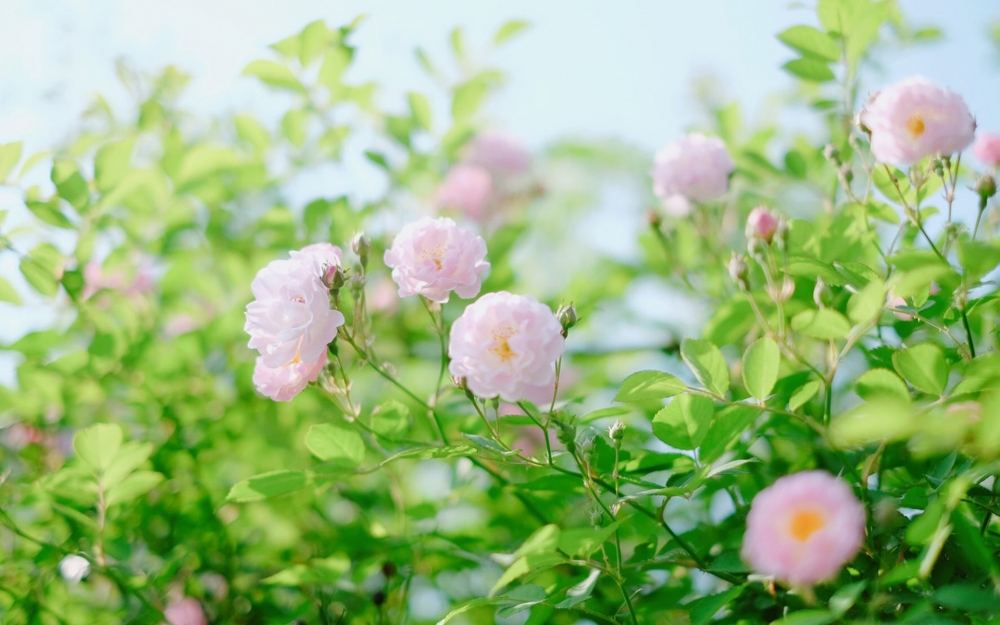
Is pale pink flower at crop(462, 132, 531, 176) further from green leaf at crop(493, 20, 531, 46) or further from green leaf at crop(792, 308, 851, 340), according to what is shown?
green leaf at crop(792, 308, 851, 340)

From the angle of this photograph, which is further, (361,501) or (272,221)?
(272,221)

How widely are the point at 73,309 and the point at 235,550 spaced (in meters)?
0.47

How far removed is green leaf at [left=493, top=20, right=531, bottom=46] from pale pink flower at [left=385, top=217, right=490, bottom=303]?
82 cm

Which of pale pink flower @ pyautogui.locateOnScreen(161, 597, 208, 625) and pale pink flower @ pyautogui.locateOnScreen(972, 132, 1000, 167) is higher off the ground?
pale pink flower @ pyautogui.locateOnScreen(972, 132, 1000, 167)

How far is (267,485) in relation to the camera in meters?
0.74

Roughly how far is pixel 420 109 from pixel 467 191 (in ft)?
1.47

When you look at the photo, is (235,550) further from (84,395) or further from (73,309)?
(73,309)

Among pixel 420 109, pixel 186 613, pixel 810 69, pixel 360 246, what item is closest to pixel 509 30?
pixel 420 109

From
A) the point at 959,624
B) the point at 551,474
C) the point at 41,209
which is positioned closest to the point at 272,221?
the point at 41,209

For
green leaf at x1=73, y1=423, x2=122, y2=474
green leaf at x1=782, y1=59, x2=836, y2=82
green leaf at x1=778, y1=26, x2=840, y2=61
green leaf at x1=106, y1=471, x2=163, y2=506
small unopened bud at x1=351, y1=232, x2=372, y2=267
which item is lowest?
green leaf at x1=106, y1=471, x2=163, y2=506

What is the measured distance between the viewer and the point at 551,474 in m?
0.78

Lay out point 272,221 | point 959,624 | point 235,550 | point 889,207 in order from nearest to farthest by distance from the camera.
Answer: point 959,624 → point 889,207 → point 235,550 → point 272,221

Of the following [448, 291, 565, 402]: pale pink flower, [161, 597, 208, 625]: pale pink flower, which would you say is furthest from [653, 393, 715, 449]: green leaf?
[161, 597, 208, 625]: pale pink flower

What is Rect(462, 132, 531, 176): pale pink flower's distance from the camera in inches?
78.7
